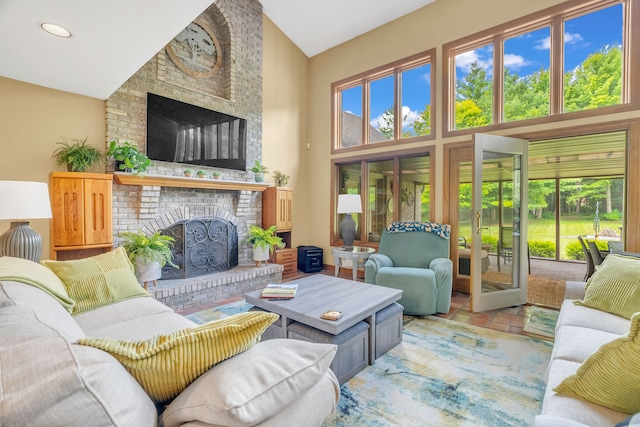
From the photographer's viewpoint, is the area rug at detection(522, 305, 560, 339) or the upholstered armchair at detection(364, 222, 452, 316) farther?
the upholstered armchair at detection(364, 222, 452, 316)

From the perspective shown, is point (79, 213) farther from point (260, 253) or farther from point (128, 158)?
point (260, 253)

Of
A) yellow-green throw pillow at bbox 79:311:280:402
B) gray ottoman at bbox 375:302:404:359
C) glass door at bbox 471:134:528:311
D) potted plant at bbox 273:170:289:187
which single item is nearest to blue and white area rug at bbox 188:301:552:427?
gray ottoman at bbox 375:302:404:359

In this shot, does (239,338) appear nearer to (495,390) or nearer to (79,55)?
(495,390)

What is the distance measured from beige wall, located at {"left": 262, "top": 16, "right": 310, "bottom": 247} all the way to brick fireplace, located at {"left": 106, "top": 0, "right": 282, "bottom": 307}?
7.9 inches

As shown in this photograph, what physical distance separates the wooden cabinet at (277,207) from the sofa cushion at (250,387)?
4016 mm

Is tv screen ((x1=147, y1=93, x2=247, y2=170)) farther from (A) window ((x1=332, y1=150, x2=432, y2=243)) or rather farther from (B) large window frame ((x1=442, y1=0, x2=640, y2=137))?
(B) large window frame ((x1=442, y1=0, x2=640, y2=137))

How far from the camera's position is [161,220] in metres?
3.92

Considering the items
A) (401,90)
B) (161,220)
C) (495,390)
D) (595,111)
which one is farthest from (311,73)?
(495,390)

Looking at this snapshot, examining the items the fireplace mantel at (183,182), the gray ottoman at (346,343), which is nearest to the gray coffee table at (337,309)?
the gray ottoman at (346,343)

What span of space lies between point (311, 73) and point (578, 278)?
20.2 feet

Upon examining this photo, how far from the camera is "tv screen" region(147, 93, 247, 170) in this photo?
3.85 meters

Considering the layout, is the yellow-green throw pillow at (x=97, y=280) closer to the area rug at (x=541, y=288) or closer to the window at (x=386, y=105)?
the area rug at (x=541, y=288)

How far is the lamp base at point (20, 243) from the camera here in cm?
238

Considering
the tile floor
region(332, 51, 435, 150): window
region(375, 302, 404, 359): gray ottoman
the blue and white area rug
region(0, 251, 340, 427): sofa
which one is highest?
region(332, 51, 435, 150): window
